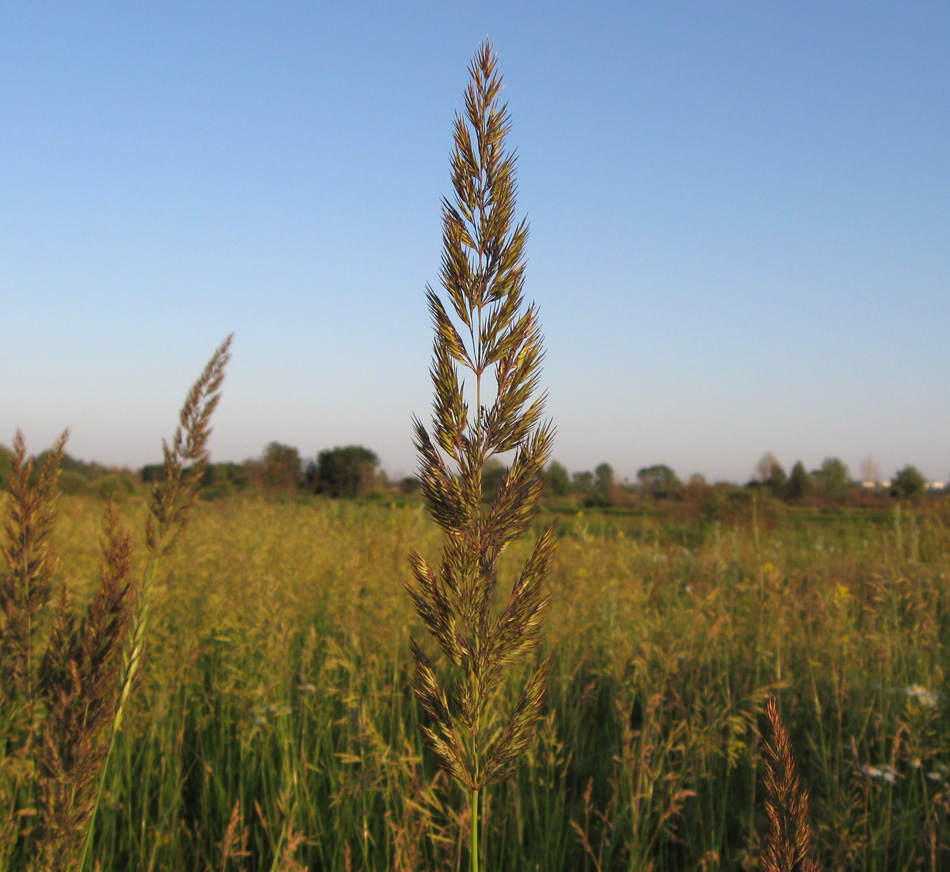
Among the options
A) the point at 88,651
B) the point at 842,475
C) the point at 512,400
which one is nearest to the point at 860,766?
the point at 512,400

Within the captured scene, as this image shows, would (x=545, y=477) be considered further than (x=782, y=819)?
Yes

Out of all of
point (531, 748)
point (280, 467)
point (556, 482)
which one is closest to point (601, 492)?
point (556, 482)

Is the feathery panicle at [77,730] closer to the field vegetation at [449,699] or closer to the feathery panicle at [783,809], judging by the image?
the field vegetation at [449,699]

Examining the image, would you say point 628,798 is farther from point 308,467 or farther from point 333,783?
point 308,467

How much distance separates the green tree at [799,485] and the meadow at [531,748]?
3144 cm

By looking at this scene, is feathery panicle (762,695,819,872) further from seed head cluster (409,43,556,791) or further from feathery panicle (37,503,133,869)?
feathery panicle (37,503,133,869)

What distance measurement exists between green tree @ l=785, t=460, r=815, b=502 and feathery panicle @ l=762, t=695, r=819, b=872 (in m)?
35.4

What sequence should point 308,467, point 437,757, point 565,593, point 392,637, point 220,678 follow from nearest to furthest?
point 437,757, point 392,637, point 220,678, point 565,593, point 308,467

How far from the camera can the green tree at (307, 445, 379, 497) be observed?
28.6m

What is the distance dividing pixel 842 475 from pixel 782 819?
146ft

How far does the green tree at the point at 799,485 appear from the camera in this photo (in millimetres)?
32625

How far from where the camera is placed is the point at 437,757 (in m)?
0.85

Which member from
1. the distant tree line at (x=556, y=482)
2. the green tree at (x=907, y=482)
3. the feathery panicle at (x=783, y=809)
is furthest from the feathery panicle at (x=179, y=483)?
the green tree at (x=907, y=482)

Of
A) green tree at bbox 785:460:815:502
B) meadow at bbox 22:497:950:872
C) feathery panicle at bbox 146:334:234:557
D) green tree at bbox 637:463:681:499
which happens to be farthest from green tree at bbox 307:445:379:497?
feathery panicle at bbox 146:334:234:557
